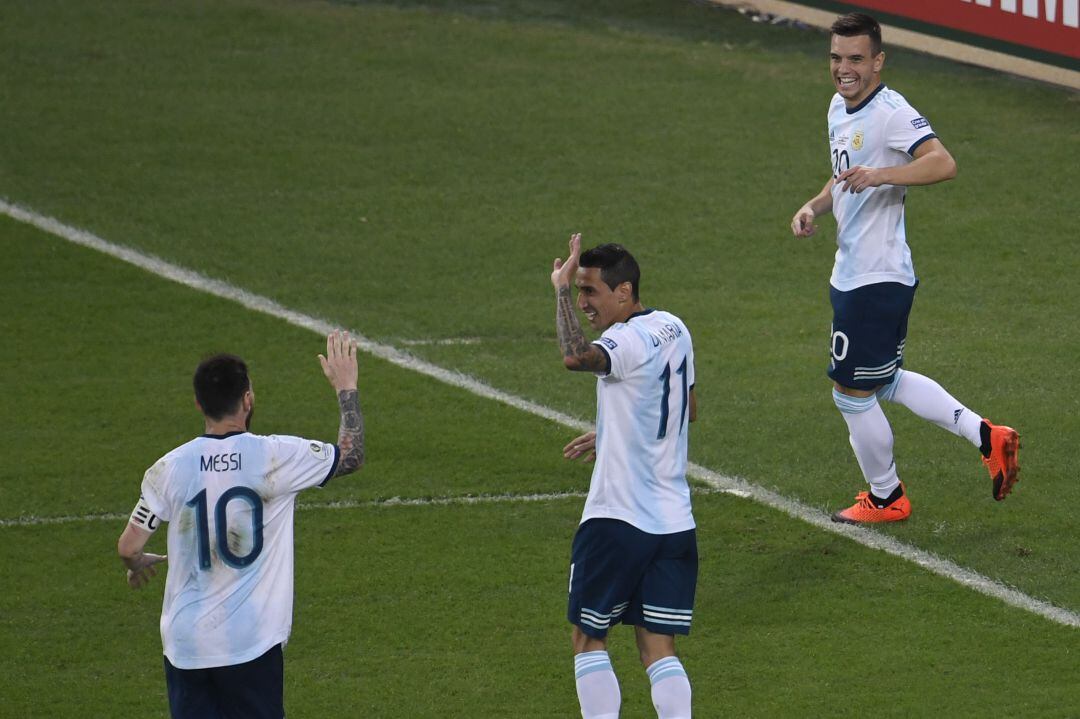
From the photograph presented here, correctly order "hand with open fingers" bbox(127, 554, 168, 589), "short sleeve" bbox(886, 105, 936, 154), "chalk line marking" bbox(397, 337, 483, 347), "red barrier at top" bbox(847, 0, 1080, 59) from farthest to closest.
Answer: "red barrier at top" bbox(847, 0, 1080, 59) < "chalk line marking" bbox(397, 337, 483, 347) < "short sleeve" bbox(886, 105, 936, 154) < "hand with open fingers" bbox(127, 554, 168, 589)

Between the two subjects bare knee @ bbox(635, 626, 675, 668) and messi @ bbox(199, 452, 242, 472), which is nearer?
messi @ bbox(199, 452, 242, 472)

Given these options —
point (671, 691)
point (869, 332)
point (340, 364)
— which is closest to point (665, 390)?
point (671, 691)

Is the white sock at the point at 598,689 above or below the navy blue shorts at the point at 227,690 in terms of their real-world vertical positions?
below

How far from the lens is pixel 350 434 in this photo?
17.6 ft

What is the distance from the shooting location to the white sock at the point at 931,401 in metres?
7.79

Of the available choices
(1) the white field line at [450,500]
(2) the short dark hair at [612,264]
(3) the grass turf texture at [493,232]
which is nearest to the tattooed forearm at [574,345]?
(2) the short dark hair at [612,264]

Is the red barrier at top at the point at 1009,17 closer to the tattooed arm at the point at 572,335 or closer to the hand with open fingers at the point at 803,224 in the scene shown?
the hand with open fingers at the point at 803,224

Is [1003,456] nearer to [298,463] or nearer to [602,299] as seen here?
[602,299]

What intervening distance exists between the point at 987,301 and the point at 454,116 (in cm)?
552

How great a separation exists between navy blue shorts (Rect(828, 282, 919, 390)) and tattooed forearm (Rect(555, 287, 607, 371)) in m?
2.43

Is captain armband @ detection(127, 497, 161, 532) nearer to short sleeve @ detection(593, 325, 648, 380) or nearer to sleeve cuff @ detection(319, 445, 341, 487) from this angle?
sleeve cuff @ detection(319, 445, 341, 487)

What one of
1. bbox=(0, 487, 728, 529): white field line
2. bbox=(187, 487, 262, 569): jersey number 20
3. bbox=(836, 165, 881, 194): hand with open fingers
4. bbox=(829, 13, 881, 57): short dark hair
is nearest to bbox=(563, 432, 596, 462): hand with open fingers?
bbox=(187, 487, 262, 569): jersey number 20

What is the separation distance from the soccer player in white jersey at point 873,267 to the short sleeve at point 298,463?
3071 millimetres

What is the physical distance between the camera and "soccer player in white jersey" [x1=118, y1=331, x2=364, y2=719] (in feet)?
16.7
